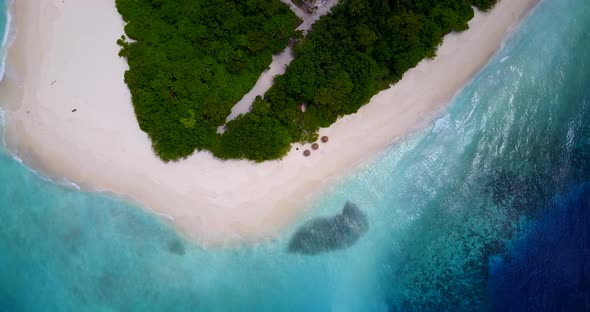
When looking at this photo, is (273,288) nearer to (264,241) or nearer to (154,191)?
(264,241)

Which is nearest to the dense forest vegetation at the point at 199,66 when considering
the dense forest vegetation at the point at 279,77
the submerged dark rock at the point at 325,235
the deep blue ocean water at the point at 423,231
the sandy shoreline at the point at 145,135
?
the dense forest vegetation at the point at 279,77

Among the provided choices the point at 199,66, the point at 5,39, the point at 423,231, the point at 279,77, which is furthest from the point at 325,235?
the point at 5,39

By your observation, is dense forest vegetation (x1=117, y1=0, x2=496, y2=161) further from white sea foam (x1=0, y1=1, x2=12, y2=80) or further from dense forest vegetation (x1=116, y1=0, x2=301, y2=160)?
white sea foam (x1=0, y1=1, x2=12, y2=80)

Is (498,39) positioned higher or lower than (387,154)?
higher

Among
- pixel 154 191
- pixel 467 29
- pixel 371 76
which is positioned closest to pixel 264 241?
pixel 154 191

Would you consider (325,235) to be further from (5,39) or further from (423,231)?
(5,39)

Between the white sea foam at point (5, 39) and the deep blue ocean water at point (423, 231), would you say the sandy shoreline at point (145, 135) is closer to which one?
the white sea foam at point (5, 39)

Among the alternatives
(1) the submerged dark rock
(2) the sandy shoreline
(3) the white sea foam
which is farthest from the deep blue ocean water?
(3) the white sea foam
